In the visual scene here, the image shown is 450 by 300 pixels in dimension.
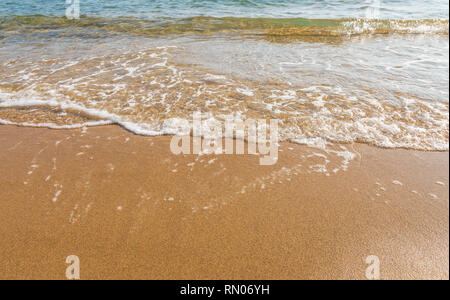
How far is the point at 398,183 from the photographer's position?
8.27 feet

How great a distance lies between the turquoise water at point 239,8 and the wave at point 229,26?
2.71ft

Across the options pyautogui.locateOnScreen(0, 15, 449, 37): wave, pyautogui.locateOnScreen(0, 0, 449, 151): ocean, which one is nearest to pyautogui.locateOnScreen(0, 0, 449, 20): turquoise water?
pyautogui.locateOnScreen(0, 0, 449, 151): ocean

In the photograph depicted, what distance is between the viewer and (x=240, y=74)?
507 centimetres

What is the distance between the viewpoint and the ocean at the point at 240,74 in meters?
3.57

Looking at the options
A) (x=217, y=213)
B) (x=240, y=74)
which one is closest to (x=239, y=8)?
(x=240, y=74)

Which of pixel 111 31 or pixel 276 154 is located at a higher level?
pixel 111 31

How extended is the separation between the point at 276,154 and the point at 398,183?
125 cm

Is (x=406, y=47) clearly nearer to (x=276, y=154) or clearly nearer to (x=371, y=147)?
(x=371, y=147)

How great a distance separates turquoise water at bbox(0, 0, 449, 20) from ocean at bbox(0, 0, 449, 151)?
0.55 m

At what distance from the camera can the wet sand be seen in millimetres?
1890

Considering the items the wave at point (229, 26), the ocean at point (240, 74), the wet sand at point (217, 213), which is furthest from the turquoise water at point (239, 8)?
the wet sand at point (217, 213)

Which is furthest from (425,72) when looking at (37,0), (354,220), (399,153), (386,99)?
(37,0)

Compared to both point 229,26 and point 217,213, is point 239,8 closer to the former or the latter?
point 229,26

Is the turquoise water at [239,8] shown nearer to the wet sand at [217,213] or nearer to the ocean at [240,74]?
the ocean at [240,74]
